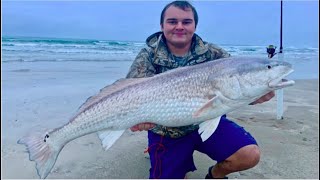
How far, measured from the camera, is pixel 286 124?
645 cm

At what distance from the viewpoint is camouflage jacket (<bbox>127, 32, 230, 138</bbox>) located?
163 inches

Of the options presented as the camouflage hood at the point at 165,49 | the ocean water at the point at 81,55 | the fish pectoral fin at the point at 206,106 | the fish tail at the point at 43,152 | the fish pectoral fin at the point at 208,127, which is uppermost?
the camouflage hood at the point at 165,49

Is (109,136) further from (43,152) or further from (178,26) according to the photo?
(178,26)

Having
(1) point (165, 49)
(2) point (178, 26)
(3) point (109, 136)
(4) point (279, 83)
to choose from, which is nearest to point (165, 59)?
(1) point (165, 49)

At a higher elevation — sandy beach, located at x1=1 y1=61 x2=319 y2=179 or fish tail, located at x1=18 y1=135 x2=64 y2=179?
fish tail, located at x1=18 y1=135 x2=64 y2=179

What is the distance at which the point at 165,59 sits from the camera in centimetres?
417

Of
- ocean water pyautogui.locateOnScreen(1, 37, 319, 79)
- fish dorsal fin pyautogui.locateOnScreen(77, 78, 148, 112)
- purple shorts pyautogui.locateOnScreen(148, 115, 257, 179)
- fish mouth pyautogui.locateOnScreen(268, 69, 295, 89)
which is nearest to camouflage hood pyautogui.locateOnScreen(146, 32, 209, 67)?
fish dorsal fin pyautogui.locateOnScreen(77, 78, 148, 112)

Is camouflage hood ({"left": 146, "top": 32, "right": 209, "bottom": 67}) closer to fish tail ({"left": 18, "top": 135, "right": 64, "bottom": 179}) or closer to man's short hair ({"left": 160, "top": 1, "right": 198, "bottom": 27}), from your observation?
man's short hair ({"left": 160, "top": 1, "right": 198, "bottom": 27})

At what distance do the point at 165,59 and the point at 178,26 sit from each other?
0.37 meters

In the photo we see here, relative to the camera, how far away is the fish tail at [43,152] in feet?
11.3

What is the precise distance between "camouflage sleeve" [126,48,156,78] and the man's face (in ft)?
1.06

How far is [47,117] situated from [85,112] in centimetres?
327

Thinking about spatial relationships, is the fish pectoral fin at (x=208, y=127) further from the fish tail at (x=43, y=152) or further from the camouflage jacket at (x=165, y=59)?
the fish tail at (x=43, y=152)

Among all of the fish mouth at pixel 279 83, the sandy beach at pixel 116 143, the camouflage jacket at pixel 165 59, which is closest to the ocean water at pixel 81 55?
the sandy beach at pixel 116 143
